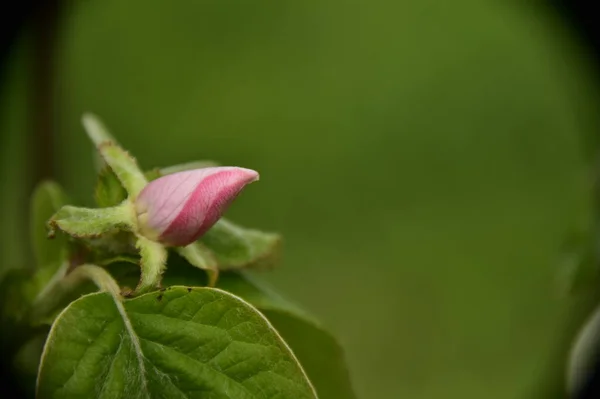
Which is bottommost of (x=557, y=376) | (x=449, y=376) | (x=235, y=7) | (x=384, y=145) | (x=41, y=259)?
(x=449, y=376)

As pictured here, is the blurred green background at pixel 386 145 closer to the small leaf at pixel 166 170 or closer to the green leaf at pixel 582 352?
the green leaf at pixel 582 352

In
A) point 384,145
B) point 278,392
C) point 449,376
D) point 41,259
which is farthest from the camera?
point 384,145

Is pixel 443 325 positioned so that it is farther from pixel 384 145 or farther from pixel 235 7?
pixel 235 7

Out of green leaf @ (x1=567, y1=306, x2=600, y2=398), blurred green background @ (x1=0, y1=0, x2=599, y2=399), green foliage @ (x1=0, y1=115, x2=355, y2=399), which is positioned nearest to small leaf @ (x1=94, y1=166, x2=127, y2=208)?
green foliage @ (x1=0, y1=115, x2=355, y2=399)

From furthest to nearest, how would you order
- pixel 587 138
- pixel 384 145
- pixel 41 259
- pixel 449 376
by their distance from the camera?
pixel 384 145 < pixel 449 376 < pixel 587 138 < pixel 41 259

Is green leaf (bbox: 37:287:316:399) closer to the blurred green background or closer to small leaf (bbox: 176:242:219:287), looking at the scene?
small leaf (bbox: 176:242:219:287)

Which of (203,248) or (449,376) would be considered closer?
A: (203,248)

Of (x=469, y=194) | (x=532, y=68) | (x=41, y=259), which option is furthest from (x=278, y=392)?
(x=532, y=68)

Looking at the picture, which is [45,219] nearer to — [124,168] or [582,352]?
[124,168]
